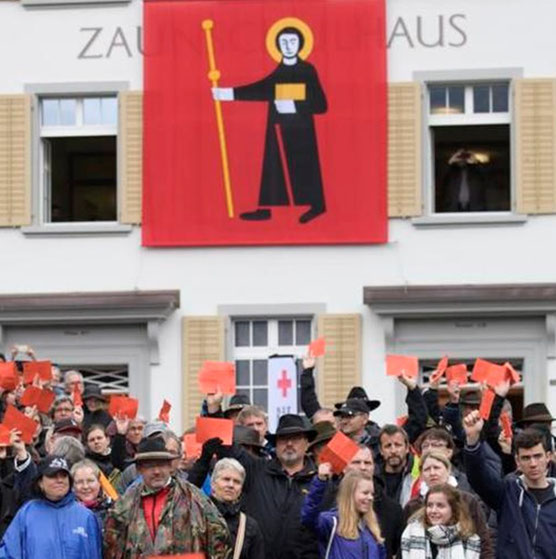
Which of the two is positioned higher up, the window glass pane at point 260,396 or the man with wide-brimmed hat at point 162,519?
the window glass pane at point 260,396

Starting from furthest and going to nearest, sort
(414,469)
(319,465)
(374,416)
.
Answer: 1. (374,416)
2. (414,469)
3. (319,465)

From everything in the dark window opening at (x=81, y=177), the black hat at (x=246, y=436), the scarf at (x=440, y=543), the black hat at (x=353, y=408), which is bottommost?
the scarf at (x=440, y=543)

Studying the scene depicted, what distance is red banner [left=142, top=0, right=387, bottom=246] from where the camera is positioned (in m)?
27.5

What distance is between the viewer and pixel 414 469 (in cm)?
1744

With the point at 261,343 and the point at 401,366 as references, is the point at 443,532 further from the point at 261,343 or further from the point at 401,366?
the point at 261,343

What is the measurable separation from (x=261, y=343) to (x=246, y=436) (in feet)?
32.5

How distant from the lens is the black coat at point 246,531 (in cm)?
1587

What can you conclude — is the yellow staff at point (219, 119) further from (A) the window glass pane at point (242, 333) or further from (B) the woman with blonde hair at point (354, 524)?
(B) the woman with blonde hair at point (354, 524)

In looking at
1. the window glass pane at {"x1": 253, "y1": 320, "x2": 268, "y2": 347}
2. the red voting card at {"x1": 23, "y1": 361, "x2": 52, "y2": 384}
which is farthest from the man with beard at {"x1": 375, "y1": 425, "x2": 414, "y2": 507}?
the window glass pane at {"x1": 253, "y1": 320, "x2": 268, "y2": 347}

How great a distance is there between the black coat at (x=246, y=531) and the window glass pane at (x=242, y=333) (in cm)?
1183

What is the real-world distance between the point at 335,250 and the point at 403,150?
4.49 feet

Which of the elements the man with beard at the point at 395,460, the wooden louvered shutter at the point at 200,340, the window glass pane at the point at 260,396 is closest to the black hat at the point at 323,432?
the man with beard at the point at 395,460

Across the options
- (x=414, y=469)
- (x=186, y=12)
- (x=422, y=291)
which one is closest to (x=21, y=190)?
(x=186, y=12)

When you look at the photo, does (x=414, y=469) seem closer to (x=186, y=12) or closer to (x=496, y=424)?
(x=496, y=424)
